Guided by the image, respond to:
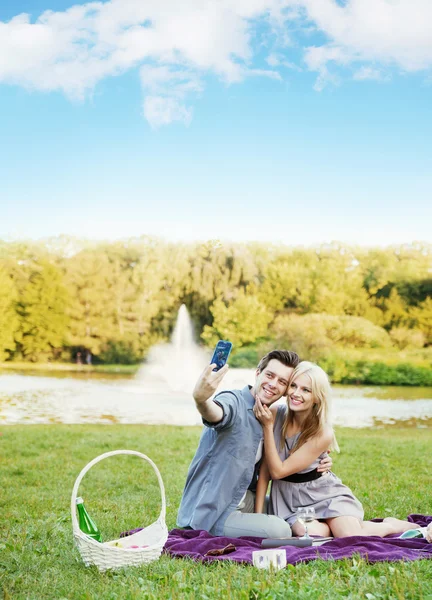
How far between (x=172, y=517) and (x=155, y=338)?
17.0 metres

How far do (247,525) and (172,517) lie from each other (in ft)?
4.77

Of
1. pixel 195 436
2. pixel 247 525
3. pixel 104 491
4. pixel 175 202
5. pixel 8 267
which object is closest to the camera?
pixel 247 525

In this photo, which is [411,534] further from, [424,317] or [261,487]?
[424,317]

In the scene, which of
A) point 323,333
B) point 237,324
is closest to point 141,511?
point 237,324

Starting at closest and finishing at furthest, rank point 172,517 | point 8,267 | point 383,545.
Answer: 1. point 383,545
2. point 172,517
3. point 8,267

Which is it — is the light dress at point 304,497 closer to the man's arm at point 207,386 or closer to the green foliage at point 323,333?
the man's arm at point 207,386

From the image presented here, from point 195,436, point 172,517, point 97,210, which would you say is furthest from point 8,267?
point 172,517

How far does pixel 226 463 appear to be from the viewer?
432 cm

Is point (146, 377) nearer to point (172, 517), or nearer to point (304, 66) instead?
point (304, 66)

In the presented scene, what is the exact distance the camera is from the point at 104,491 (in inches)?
283

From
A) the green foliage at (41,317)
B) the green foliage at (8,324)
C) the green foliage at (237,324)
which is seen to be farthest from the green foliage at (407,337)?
the green foliage at (8,324)

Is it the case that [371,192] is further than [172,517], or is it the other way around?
[371,192]

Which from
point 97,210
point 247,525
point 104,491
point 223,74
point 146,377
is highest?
point 223,74

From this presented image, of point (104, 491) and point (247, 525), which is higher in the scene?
point (247, 525)
